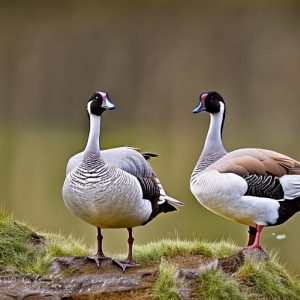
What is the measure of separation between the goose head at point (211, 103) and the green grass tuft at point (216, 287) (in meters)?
1.67

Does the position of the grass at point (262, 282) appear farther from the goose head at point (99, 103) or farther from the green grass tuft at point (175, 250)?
the goose head at point (99, 103)

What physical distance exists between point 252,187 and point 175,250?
0.67 meters

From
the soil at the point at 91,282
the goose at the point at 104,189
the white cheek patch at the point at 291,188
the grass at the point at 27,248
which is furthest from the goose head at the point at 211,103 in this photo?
the soil at the point at 91,282

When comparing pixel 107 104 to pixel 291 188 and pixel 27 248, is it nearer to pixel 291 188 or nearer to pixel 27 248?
pixel 27 248

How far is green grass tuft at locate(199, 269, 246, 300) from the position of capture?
5.32 meters

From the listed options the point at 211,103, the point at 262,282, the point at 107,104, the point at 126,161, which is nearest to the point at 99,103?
the point at 107,104

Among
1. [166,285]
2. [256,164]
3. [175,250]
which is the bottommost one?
[175,250]

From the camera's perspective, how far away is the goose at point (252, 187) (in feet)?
20.7

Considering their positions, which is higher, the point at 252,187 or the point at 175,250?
the point at 252,187

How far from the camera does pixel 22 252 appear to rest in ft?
19.7

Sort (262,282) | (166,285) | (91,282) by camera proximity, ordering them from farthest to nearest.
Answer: (262,282)
(91,282)
(166,285)

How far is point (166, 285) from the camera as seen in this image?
5.23 metres

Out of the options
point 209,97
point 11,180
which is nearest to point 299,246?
point 209,97

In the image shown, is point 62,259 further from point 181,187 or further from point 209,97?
point 181,187
